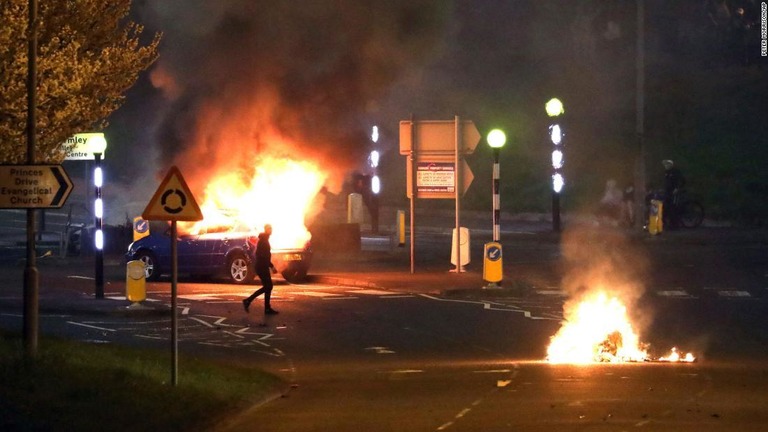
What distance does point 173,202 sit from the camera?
461 inches

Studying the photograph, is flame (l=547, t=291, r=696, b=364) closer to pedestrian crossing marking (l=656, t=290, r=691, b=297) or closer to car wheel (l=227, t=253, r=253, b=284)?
pedestrian crossing marking (l=656, t=290, r=691, b=297)

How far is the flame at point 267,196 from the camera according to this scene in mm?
27266

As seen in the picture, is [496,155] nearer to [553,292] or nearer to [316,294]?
[553,292]

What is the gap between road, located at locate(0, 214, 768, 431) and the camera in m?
11.3

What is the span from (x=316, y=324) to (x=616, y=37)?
43.6 metres

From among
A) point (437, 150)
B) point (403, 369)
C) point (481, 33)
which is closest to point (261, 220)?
point (437, 150)

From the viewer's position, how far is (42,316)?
66.5ft

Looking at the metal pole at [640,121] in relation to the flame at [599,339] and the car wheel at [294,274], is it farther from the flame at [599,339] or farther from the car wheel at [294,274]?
the flame at [599,339]

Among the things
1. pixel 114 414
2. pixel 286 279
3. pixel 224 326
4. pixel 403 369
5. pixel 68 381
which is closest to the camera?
pixel 114 414

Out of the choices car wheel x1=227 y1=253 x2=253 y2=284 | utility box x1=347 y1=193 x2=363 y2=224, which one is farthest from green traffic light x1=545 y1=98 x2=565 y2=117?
car wheel x1=227 y1=253 x2=253 y2=284

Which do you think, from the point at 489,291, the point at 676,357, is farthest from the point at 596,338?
the point at 489,291

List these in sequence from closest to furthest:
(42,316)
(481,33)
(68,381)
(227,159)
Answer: (68,381) < (42,316) < (227,159) < (481,33)

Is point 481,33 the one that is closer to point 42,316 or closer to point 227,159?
point 227,159

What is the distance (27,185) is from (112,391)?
2.33m
